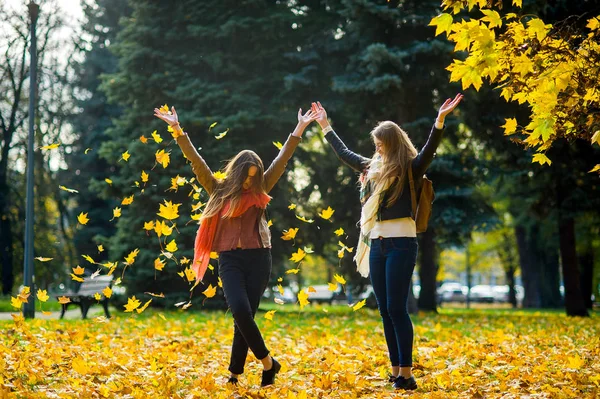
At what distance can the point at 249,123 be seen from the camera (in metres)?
18.3

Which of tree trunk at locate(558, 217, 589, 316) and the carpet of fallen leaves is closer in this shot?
the carpet of fallen leaves

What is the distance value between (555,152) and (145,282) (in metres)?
10.3

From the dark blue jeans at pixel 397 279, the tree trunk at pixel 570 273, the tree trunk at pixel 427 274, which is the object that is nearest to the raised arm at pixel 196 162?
the dark blue jeans at pixel 397 279

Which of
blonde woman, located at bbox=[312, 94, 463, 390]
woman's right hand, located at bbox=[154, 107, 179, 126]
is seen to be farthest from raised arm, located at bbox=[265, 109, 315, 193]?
woman's right hand, located at bbox=[154, 107, 179, 126]

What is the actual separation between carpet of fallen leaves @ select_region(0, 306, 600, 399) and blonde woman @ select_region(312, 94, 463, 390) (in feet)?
1.62

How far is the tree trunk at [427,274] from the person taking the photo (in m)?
20.5

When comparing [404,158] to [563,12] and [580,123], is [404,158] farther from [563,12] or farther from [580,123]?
[563,12]

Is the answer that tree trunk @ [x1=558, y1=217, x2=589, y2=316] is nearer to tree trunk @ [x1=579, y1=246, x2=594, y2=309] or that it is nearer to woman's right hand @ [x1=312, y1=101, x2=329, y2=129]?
tree trunk @ [x1=579, y1=246, x2=594, y2=309]

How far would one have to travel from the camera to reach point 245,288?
5.66 m

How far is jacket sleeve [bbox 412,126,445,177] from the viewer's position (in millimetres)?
5633

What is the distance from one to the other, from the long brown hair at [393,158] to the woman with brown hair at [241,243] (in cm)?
90

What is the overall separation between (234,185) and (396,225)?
1.24m

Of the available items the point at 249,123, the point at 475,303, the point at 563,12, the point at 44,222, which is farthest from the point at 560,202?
the point at 475,303

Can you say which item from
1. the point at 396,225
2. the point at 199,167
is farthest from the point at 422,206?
the point at 199,167
